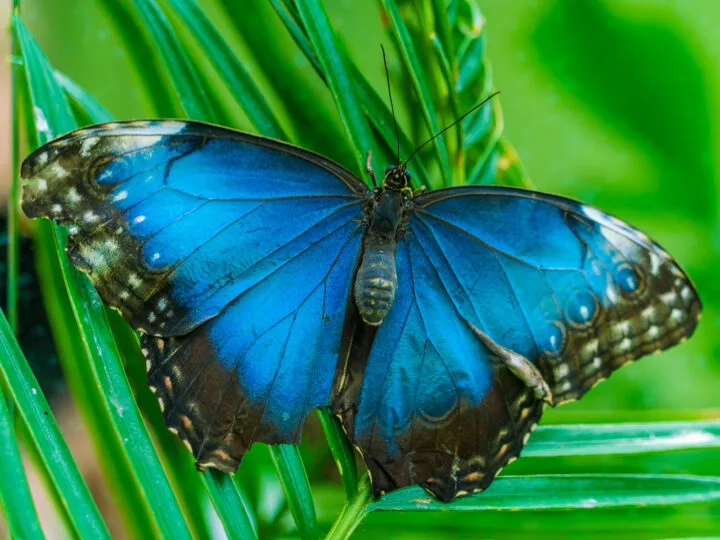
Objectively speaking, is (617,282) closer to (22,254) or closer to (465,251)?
(465,251)

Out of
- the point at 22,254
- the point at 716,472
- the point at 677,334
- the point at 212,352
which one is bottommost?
the point at 716,472

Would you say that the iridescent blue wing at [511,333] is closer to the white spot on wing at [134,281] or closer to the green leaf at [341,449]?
the green leaf at [341,449]

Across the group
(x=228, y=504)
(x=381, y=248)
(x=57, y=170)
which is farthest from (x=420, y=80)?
(x=228, y=504)

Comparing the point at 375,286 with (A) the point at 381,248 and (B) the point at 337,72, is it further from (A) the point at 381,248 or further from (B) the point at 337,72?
(B) the point at 337,72

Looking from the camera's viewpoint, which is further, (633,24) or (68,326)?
(633,24)

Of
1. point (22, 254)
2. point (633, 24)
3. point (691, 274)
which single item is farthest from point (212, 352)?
point (633, 24)

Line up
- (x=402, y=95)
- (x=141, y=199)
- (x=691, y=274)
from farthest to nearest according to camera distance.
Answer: (x=691, y=274) < (x=402, y=95) < (x=141, y=199)

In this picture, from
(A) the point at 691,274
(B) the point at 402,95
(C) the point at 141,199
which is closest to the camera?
(C) the point at 141,199

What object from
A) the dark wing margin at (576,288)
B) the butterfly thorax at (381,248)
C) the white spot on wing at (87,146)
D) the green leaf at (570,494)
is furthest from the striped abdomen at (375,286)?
the white spot on wing at (87,146)
